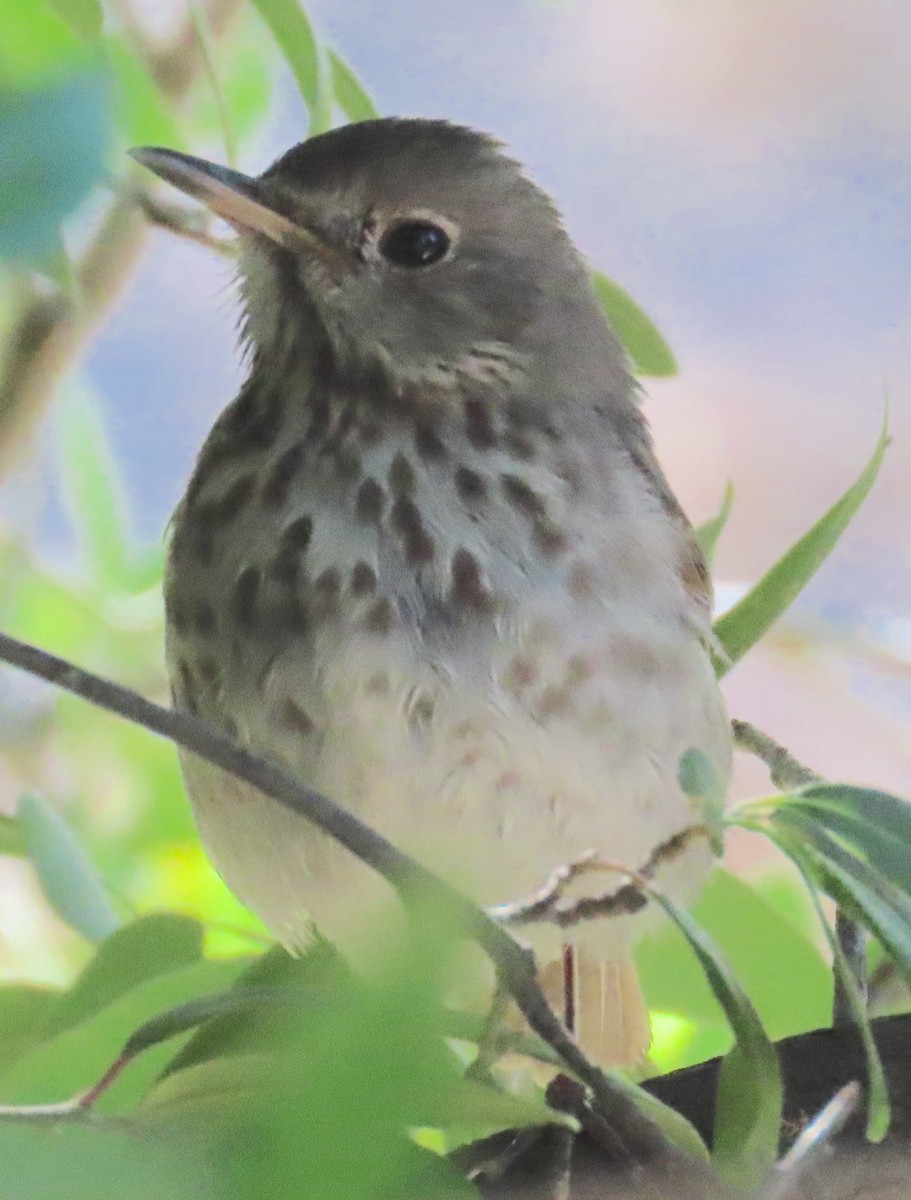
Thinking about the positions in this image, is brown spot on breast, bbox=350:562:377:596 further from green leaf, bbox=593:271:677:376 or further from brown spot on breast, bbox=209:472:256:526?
green leaf, bbox=593:271:677:376

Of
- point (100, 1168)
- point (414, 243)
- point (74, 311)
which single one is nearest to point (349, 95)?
point (414, 243)

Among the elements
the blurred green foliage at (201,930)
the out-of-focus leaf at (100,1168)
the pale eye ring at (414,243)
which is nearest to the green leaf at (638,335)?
the blurred green foliage at (201,930)

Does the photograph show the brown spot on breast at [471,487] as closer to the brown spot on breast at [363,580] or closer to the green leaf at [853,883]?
the brown spot on breast at [363,580]

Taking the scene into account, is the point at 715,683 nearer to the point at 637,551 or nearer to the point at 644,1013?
the point at 637,551

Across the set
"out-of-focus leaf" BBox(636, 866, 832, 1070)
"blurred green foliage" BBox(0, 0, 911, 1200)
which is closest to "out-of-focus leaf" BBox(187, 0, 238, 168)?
"blurred green foliage" BBox(0, 0, 911, 1200)

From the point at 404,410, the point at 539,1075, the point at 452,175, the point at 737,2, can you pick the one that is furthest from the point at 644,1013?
the point at 737,2
